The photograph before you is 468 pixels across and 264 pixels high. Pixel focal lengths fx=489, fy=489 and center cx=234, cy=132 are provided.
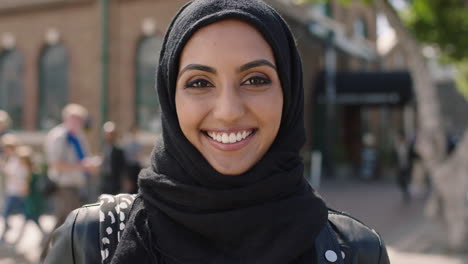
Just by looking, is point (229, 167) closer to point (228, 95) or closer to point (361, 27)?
point (228, 95)

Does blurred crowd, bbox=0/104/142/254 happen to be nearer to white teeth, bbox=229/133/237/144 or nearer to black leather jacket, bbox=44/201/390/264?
black leather jacket, bbox=44/201/390/264

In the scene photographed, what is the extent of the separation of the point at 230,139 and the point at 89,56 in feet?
42.6

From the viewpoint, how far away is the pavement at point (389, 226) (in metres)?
6.91

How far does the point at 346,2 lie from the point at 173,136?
6.86 metres

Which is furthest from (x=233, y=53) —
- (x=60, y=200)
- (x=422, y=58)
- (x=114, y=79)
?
(x=114, y=79)

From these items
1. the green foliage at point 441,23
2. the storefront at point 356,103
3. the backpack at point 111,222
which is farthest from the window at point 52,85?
the backpack at point 111,222

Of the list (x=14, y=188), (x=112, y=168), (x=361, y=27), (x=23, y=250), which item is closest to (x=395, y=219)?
(x=112, y=168)

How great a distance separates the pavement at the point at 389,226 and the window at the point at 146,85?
4.24 meters

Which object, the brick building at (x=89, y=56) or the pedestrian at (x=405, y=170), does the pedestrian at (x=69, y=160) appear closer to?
the brick building at (x=89, y=56)

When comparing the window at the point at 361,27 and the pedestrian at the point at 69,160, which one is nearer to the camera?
the pedestrian at the point at 69,160

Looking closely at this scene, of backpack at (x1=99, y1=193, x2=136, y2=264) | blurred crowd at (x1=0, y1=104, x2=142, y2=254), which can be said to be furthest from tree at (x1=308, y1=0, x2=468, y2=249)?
backpack at (x1=99, y1=193, x2=136, y2=264)

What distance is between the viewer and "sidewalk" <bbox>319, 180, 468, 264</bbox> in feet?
23.1

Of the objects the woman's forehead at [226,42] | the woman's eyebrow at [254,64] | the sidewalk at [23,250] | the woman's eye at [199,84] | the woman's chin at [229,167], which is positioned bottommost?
the sidewalk at [23,250]

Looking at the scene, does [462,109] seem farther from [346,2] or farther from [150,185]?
[150,185]
